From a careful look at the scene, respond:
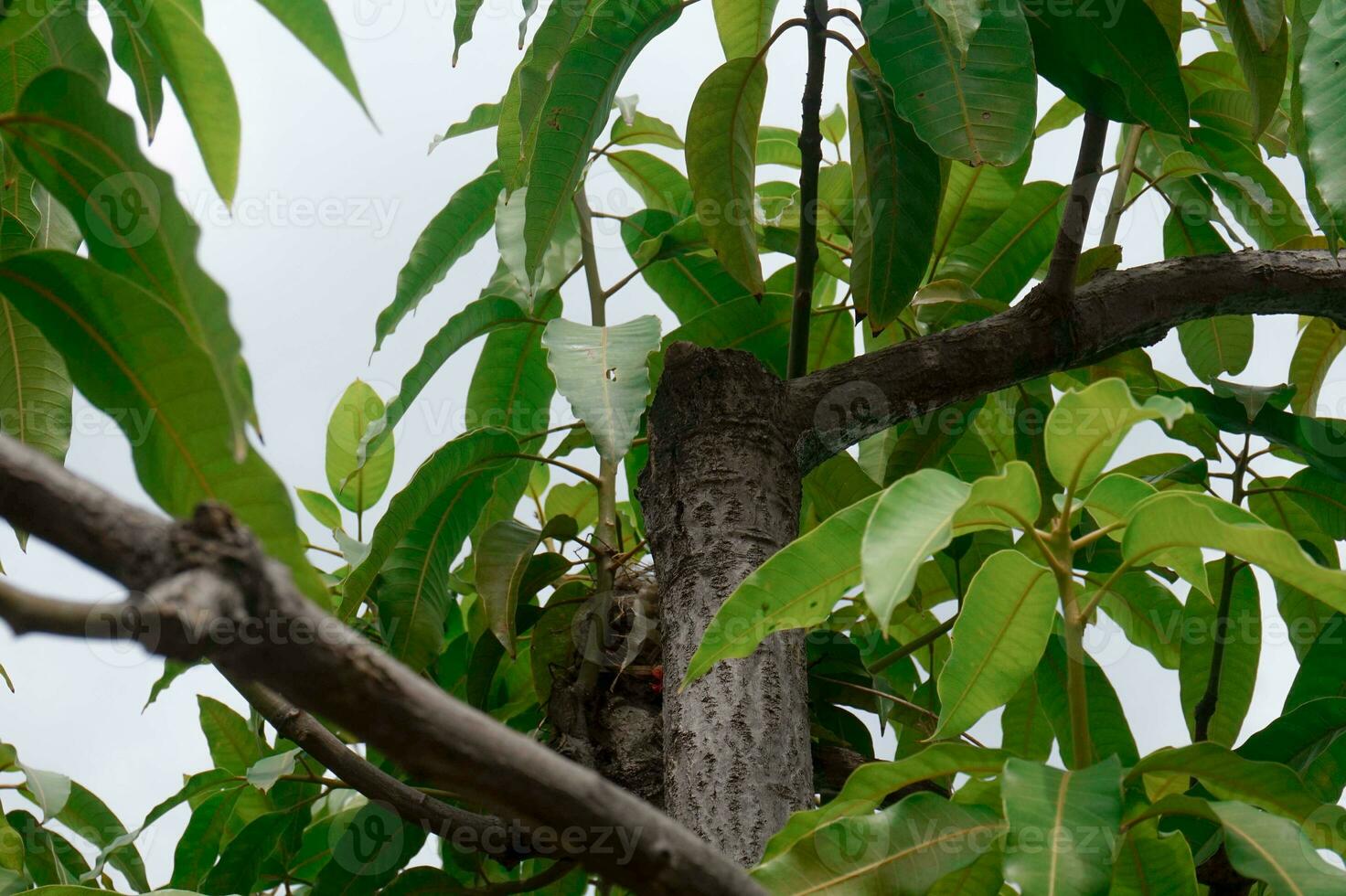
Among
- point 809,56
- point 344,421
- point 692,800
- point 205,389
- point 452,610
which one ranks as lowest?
point 692,800

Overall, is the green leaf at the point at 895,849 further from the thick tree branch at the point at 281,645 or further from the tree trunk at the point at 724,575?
the thick tree branch at the point at 281,645

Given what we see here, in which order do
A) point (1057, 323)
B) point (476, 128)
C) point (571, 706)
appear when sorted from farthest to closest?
1. point (476, 128)
2. point (571, 706)
3. point (1057, 323)

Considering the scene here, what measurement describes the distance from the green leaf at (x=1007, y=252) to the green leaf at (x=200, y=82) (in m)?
1.03

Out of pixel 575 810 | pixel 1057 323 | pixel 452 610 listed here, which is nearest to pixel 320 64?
pixel 575 810

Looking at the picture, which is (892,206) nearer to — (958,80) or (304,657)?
(958,80)

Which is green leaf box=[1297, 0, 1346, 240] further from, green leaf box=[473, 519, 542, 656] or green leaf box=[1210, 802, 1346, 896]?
green leaf box=[473, 519, 542, 656]

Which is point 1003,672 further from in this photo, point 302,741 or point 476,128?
point 476,128

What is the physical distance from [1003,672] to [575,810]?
0.57 meters

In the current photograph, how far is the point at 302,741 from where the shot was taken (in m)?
1.07

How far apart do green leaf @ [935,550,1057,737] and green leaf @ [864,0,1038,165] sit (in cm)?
43

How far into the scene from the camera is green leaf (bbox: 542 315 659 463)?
1.06m

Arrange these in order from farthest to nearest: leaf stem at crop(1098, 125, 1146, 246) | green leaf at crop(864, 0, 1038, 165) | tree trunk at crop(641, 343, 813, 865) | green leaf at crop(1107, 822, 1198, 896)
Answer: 1. leaf stem at crop(1098, 125, 1146, 246)
2. green leaf at crop(864, 0, 1038, 165)
3. tree trunk at crop(641, 343, 813, 865)
4. green leaf at crop(1107, 822, 1198, 896)

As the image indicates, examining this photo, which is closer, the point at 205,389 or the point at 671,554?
the point at 205,389

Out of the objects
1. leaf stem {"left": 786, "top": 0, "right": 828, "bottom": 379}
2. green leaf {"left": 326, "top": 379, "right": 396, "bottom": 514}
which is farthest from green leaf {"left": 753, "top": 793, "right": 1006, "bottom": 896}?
green leaf {"left": 326, "top": 379, "right": 396, "bottom": 514}
